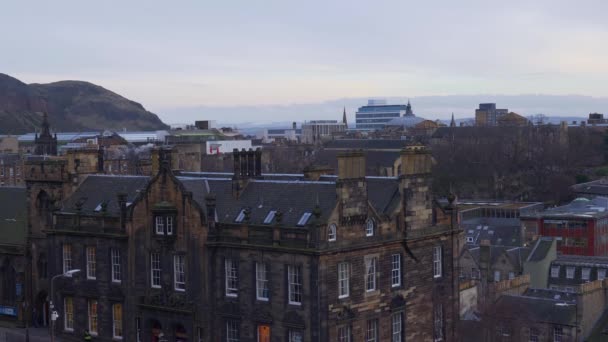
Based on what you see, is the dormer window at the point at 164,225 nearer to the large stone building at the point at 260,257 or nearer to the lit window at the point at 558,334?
the large stone building at the point at 260,257

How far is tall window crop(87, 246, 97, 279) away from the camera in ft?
154

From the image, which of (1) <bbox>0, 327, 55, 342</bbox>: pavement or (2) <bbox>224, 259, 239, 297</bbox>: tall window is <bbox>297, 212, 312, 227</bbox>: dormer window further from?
(1) <bbox>0, 327, 55, 342</bbox>: pavement

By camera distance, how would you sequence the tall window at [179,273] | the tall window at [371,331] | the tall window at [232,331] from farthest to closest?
the tall window at [179,273], the tall window at [232,331], the tall window at [371,331]

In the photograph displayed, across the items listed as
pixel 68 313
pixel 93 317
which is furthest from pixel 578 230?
pixel 68 313

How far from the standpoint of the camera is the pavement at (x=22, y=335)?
49787mm

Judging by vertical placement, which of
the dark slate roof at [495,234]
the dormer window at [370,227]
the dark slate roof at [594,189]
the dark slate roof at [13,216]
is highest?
the dormer window at [370,227]

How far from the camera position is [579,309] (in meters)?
55.4

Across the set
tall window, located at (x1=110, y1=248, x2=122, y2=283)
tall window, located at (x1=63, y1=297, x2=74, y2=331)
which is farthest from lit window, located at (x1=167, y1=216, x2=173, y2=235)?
tall window, located at (x1=63, y1=297, x2=74, y2=331)

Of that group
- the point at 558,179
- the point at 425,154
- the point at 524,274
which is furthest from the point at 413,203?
the point at 558,179

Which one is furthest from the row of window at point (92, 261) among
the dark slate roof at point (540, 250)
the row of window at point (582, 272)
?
the row of window at point (582, 272)

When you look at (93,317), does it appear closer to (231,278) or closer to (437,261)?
(231,278)

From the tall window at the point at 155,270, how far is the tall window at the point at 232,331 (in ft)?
15.5

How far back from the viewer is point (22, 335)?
51.1 meters

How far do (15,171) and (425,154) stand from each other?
292ft
